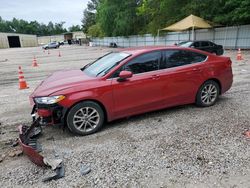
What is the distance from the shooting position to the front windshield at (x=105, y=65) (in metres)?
4.75

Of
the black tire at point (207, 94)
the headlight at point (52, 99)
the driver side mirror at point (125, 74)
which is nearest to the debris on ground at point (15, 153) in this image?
the headlight at point (52, 99)

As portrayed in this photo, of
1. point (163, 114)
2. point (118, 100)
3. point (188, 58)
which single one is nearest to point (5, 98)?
point (118, 100)

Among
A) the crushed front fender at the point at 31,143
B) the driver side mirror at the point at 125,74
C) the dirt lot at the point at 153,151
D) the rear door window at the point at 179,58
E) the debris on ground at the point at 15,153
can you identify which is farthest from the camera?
the rear door window at the point at 179,58

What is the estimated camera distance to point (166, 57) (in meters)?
5.07

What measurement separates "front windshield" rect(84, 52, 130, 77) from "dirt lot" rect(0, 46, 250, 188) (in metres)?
1.12

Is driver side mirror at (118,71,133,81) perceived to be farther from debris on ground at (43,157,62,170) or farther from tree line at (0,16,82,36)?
tree line at (0,16,82,36)

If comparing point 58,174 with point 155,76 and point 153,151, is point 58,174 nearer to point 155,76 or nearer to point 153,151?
point 153,151

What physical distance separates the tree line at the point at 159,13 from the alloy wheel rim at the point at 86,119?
19.8 meters

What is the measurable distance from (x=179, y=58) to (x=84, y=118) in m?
2.49

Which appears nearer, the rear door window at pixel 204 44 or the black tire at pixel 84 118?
the black tire at pixel 84 118

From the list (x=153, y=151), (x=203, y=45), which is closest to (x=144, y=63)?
(x=153, y=151)

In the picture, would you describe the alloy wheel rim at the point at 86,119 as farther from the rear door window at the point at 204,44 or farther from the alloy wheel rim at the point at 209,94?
the rear door window at the point at 204,44

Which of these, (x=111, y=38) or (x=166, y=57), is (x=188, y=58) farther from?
(x=111, y=38)

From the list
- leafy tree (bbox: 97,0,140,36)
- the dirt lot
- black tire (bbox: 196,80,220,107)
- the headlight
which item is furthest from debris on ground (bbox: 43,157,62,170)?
leafy tree (bbox: 97,0,140,36)
